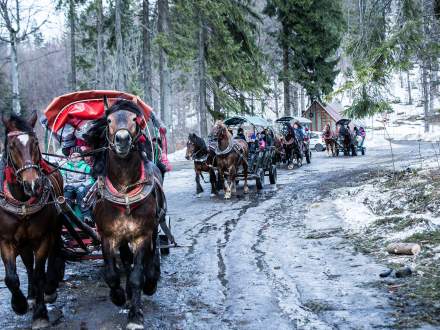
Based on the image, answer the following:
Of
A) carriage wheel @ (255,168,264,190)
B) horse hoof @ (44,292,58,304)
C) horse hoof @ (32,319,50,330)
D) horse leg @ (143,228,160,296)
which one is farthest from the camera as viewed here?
carriage wheel @ (255,168,264,190)

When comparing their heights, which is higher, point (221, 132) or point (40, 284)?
point (221, 132)

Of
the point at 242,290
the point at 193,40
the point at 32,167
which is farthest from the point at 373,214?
the point at 193,40

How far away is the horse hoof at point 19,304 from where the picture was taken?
5.31 metres

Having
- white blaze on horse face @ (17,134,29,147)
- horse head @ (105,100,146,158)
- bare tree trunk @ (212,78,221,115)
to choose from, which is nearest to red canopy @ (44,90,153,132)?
horse head @ (105,100,146,158)

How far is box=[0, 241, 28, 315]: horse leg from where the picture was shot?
5141mm

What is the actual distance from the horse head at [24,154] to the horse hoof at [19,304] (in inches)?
42.1

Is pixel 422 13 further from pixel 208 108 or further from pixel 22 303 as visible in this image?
pixel 208 108

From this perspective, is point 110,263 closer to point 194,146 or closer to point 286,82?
point 194,146

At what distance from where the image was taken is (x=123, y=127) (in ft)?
16.3

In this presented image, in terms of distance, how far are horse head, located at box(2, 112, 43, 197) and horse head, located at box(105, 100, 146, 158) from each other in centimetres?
74

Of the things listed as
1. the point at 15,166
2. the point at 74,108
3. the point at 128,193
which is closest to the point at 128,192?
the point at 128,193

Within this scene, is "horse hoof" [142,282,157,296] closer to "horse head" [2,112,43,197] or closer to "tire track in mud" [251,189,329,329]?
"tire track in mud" [251,189,329,329]

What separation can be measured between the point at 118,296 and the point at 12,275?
1.06 metres

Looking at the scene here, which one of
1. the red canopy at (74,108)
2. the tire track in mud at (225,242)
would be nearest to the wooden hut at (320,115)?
the tire track in mud at (225,242)
